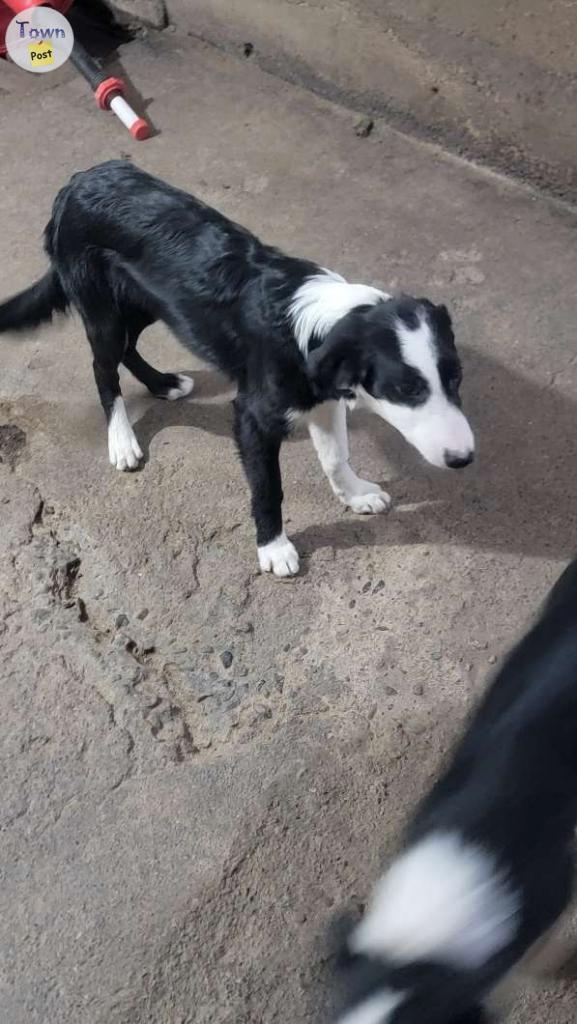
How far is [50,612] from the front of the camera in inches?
100

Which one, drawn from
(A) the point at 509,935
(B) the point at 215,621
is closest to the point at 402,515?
(B) the point at 215,621

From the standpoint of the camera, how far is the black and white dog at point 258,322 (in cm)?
205

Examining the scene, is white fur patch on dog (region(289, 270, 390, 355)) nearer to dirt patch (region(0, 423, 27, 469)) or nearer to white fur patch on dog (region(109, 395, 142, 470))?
white fur patch on dog (region(109, 395, 142, 470))

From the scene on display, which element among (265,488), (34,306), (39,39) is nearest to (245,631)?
(265,488)

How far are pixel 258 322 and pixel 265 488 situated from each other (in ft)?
1.48

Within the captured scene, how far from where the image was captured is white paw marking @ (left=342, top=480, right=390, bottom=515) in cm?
271

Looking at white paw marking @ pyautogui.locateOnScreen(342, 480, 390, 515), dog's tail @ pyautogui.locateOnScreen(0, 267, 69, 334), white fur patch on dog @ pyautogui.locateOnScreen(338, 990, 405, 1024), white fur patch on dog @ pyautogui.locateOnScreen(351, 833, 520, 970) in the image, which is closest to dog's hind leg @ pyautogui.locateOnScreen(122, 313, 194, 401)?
dog's tail @ pyautogui.locateOnScreen(0, 267, 69, 334)

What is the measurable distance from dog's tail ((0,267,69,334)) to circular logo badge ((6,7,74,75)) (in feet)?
7.10

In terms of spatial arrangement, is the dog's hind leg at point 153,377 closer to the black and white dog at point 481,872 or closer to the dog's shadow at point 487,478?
the dog's shadow at point 487,478

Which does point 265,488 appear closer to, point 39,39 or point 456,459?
point 456,459

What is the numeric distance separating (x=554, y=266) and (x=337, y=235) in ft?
2.73

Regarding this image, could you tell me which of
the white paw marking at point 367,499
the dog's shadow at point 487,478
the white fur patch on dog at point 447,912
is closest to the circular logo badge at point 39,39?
the dog's shadow at point 487,478

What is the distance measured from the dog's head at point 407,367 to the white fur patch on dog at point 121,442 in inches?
37.7

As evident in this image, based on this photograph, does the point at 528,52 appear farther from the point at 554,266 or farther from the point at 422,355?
the point at 422,355
